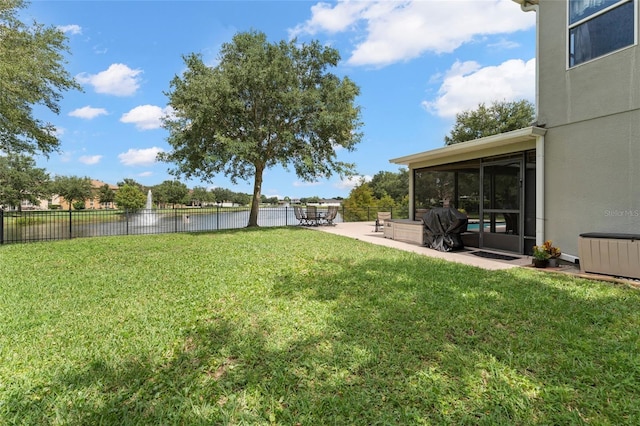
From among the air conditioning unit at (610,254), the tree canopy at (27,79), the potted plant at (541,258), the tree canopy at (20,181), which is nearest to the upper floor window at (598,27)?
the air conditioning unit at (610,254)

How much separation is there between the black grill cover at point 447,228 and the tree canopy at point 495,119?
16.6 meters

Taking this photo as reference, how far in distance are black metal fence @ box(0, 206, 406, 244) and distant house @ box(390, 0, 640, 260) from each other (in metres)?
9.41

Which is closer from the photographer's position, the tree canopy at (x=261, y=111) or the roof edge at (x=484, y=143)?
the roof edge at (x=484, y=143)

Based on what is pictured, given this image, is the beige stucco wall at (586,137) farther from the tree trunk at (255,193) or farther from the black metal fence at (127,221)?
the black metal fence at (127,221)

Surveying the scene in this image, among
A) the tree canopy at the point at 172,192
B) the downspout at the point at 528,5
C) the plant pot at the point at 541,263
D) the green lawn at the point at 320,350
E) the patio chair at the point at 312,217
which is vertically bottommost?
the green lawn at the point at 320,350

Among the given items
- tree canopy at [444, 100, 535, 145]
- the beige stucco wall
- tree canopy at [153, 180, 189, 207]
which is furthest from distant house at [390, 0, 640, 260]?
tree canopy at [153, 180, 189, 207]

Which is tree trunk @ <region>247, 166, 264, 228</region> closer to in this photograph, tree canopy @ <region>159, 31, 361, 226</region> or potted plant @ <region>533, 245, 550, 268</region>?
tree canopy @ <region>159, 31, 361, 226</region>

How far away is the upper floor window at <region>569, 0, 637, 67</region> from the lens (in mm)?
4758

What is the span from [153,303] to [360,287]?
99.7 inches

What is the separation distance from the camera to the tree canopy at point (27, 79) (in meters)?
7.83

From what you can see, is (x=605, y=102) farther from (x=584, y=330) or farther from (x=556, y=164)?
(x=584, y=330)

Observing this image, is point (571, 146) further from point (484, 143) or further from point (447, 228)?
point (447, 228)

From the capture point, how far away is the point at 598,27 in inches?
201

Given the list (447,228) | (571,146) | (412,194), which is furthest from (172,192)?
(571,146)
